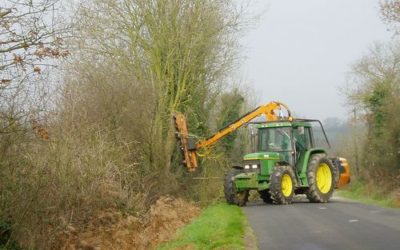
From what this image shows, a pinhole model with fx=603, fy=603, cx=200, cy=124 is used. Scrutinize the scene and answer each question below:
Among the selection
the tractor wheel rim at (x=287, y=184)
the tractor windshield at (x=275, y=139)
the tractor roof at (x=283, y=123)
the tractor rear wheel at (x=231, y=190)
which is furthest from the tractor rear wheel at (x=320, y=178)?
the tractor rear wheel at (x=231, y=190)

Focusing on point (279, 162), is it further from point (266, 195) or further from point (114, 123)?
point (114, 123)

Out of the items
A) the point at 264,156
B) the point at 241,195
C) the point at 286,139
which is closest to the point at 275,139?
the point at 286,139

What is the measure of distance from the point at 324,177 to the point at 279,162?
257cm

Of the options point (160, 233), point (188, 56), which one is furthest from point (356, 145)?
point (160, 233)

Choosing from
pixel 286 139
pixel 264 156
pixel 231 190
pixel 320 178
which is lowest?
pixel 231 190

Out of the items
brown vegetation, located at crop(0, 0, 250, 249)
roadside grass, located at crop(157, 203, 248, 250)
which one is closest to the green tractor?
brown vegetation, located at crop(0, 0, 250, 249)

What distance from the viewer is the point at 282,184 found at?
21.7 meters

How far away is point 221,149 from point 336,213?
11.5 meters

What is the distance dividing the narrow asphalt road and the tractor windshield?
464 cm

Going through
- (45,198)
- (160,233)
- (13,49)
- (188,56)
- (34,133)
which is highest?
(188,56)

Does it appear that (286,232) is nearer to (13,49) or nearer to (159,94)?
(13,49)

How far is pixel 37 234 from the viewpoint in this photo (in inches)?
483

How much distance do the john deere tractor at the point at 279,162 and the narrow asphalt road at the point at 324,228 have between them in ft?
9.02

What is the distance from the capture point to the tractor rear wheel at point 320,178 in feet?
74.0
